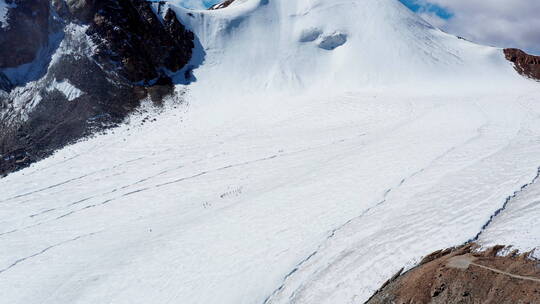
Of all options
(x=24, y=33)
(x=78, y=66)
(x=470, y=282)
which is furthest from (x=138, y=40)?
(x=470, y=282)

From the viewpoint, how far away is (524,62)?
126ft

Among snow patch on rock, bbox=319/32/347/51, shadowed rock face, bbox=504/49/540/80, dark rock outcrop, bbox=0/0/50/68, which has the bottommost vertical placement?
shadowed rock face, bbox=504/49/540/80

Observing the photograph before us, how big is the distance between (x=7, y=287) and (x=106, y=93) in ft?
64.3

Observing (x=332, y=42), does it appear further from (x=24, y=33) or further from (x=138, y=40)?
(x=24, y=33)

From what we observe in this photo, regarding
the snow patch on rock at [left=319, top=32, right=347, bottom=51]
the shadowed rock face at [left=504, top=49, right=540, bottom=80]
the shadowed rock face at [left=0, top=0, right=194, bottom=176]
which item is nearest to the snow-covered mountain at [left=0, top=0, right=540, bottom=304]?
the snow patch on rock at [left=319, top=32, right=347, bottom=51]

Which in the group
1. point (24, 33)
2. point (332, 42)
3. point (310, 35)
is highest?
point (24, 33)

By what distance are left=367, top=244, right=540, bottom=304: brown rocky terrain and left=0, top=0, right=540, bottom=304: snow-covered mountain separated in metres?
0.66

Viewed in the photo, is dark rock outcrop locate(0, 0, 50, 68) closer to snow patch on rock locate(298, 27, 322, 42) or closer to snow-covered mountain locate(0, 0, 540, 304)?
snow-covered mountain locate(0, 0, 540, 304)

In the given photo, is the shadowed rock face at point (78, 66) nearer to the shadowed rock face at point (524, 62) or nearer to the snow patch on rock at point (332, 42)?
the snow patch on rock at point (332, 42)

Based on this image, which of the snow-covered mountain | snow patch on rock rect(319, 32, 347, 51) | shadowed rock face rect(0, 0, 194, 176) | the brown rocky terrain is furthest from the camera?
snow patch on rock rect(319, 32, 347, 51)

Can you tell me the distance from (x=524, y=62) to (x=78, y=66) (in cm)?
4021

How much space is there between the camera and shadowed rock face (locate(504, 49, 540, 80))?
3678 centimetres

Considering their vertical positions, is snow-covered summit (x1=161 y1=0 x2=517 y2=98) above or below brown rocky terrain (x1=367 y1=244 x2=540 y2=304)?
below

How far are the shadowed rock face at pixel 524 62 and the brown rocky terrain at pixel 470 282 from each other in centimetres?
3537
